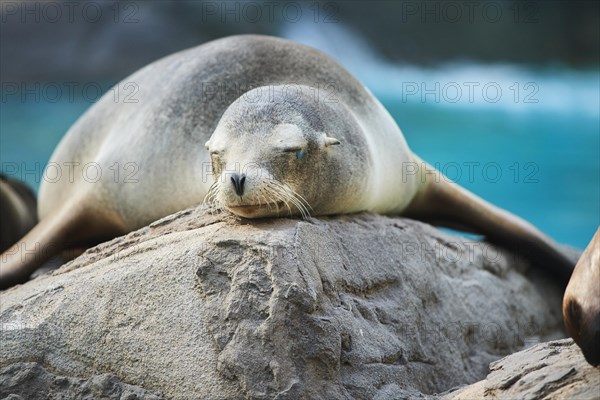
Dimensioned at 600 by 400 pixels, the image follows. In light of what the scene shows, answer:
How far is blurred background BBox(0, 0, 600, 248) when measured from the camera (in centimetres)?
1073

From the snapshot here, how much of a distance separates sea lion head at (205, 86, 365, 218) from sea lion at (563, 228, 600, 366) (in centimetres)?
138

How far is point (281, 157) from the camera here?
3775 mm

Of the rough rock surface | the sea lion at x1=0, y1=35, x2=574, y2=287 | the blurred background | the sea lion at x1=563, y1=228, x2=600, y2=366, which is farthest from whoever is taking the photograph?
the blurred background

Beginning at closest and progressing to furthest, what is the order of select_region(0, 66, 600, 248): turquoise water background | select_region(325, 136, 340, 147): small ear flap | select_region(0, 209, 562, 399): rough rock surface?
select_region(0, 209, 562, 399): rough rock surface < select_region(325, 136, 340, 147): small ear flap < select_region(0, 66, 600, 248): turquoise water background

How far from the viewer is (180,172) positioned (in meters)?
4.87

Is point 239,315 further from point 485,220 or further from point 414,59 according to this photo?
point 414,59

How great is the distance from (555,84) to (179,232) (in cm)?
822

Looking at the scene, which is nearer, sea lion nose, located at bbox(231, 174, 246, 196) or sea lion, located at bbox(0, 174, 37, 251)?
sea lion nose, located at bbox(231, 174, 246, 196)

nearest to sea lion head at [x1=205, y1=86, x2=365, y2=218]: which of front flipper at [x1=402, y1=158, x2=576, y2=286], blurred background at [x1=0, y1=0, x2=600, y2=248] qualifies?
front flipper at [x1=402, y1=158, x2=576, y2=286]

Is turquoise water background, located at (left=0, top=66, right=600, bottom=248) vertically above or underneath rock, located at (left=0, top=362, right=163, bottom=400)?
underneath

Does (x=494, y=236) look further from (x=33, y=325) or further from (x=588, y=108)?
(x=588, y=108)

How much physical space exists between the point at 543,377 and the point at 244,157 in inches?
63.4

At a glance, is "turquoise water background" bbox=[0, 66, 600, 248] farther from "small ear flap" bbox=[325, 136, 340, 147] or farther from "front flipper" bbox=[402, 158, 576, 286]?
"small ear flap" bbox=[325, 136, 340, 147]

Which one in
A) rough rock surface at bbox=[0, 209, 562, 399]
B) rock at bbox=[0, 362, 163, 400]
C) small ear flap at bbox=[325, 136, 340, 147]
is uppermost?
small ear flap at bbox=[325, 136, 340, 147]
